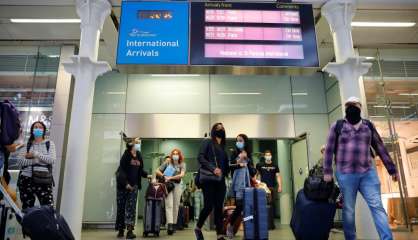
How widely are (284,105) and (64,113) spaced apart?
18.8 ft

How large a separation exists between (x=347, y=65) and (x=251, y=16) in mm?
1767

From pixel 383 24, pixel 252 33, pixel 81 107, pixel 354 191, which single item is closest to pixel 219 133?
pixel 252 33

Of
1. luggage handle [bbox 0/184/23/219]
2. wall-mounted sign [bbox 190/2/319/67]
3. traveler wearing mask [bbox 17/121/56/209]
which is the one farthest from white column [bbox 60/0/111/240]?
wall-mounted sign [bbox 190/2/319/67]

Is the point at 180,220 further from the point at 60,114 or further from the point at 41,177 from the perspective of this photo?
the point at 41,177

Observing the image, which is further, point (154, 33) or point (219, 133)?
point (154, 33)

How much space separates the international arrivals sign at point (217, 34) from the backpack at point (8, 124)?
5.21 ft

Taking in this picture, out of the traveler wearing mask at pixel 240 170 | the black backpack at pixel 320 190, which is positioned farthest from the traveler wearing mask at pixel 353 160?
the traveler wearing mask at pixel 240 170

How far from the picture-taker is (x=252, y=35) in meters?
4.95

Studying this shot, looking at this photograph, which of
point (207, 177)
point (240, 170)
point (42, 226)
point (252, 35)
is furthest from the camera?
point (252, 35)

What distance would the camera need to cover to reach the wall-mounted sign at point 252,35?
480 cm

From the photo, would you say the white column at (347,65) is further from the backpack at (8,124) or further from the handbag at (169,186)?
the backpack at (8,124)

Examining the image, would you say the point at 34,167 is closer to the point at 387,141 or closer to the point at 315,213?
the point at 315,213

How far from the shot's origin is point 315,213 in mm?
3816

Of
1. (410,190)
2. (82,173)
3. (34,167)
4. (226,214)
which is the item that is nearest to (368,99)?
(410,190)
